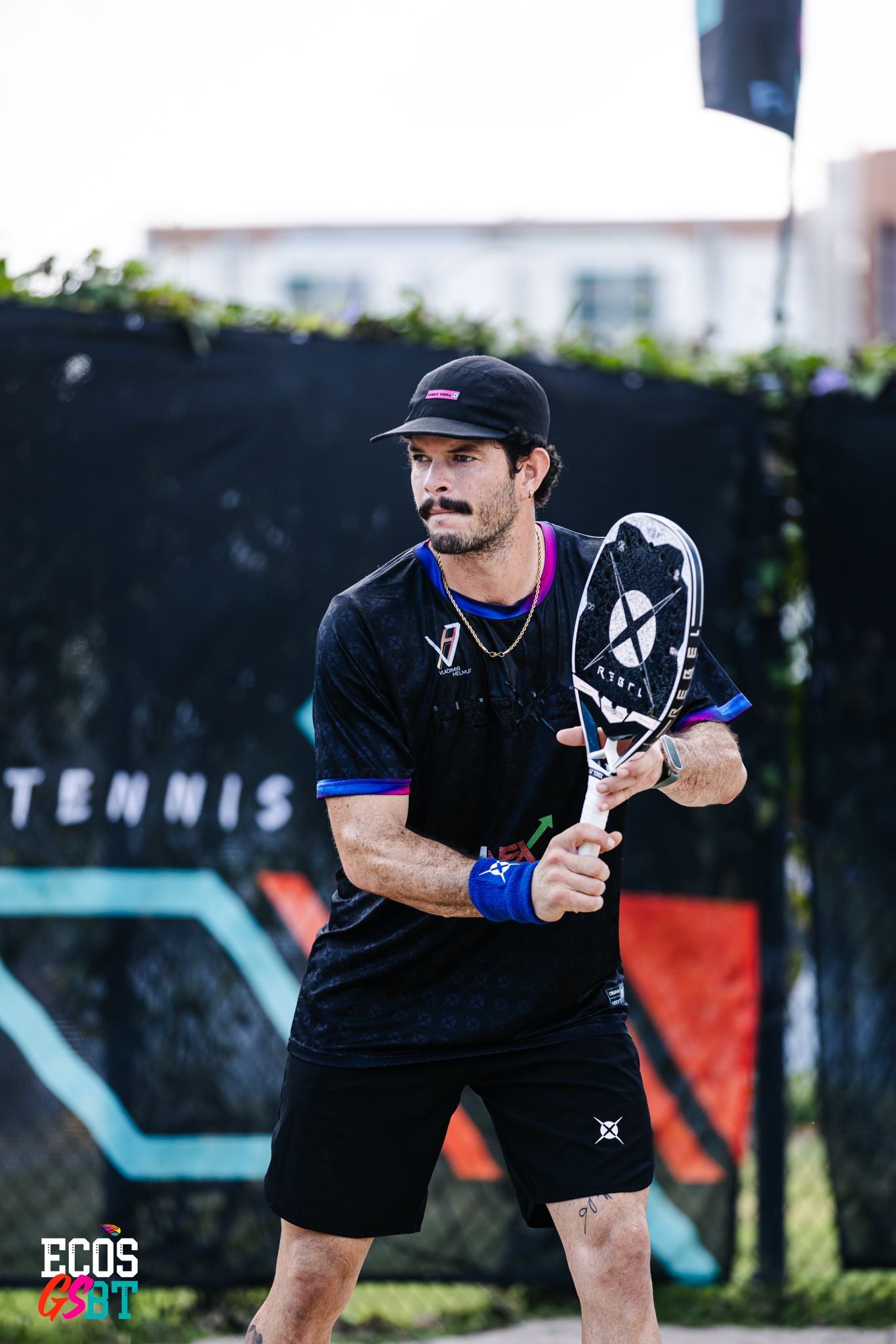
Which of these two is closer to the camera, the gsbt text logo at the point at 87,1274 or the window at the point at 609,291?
the gsbt text logo at the point at 87,1274

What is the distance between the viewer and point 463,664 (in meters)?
2.62

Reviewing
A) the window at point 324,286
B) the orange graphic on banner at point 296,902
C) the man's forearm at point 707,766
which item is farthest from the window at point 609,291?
the man's forearm at point 707,766

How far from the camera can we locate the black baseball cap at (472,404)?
250 centimetres

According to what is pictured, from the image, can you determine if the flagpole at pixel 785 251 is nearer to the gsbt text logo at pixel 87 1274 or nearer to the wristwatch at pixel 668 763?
the wristwatch at pixel 668 763

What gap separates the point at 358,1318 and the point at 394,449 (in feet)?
8.13

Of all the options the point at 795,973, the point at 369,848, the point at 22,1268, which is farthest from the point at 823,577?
the point at 22,1268

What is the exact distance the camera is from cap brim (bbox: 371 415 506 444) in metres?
2.48

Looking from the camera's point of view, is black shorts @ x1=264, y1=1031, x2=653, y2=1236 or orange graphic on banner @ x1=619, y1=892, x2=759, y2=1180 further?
orange graphic on banner @ x1=619, y1=892, x2=759, y2=1180

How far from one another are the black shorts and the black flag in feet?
8.93

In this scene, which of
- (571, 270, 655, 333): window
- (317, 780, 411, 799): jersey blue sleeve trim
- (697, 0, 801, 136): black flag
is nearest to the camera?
(317, 780, 411, 799): jersey blue sleeve trim

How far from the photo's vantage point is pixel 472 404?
252cm

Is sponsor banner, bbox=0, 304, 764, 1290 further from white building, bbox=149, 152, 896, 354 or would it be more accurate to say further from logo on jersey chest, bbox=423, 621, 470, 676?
white building, bbox=149, 152, 896, 354

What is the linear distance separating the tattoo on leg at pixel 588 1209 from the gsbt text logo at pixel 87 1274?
172 centimetres

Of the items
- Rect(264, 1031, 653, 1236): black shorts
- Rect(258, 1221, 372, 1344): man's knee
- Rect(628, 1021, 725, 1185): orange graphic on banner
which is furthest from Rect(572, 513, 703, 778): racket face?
Rect(628, 1021, 725, 1185): orange graphic on banner
